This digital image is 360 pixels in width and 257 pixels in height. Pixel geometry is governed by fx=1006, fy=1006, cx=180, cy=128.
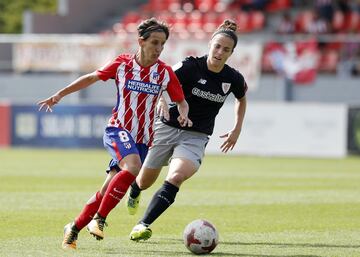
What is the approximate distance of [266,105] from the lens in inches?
968

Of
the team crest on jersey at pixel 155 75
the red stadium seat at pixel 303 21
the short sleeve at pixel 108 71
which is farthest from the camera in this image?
the red stadium seat at pixel 303 21

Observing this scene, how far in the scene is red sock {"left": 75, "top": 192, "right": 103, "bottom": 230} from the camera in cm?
859

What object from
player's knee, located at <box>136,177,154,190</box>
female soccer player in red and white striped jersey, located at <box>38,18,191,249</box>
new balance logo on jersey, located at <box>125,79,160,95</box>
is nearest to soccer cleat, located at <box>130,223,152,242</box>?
female soccer player in red and white striped jersey, located at <box>38,18,191,249</box>

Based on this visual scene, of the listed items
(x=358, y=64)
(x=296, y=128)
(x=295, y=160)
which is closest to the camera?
(x=295, y=160)

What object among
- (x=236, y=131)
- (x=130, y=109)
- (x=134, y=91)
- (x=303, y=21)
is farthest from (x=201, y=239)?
(x=303, y=21)

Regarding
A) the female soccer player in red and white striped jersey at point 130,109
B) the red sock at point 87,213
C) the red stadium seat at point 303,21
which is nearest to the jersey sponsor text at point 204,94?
the female soccer player in red and white striped jersey at point 130,109

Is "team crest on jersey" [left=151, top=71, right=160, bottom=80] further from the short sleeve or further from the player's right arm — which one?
A: the player's right arm

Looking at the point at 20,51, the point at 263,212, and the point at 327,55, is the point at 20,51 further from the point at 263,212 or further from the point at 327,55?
the point at 263,212

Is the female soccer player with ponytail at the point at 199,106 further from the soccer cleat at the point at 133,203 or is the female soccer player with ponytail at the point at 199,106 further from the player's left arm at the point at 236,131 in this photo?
the soccer cleat at the point at 133,203

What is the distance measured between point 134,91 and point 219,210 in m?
3.63

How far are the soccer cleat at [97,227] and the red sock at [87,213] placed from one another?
0.05 metres

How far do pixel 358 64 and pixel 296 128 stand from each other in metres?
3.00

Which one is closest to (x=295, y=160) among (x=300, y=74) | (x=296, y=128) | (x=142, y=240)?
(x=296, y=128)

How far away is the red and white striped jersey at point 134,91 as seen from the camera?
29.0 feet
